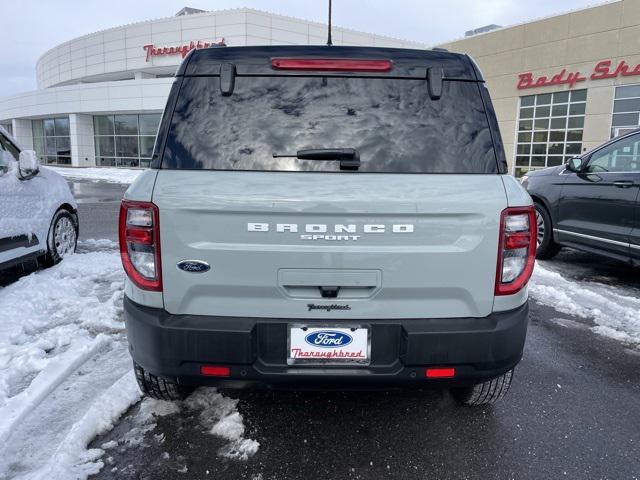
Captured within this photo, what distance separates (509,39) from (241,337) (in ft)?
83.8

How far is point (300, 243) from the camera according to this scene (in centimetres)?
215

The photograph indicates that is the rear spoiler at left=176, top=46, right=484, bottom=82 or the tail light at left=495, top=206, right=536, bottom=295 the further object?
the rear spoiler at left=176, top=46, right=484, bottom=82

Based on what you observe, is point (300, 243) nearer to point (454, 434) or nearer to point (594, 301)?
point (454, 434)

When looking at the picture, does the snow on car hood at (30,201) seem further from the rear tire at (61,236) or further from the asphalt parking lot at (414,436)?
the asphalt parking lot at (414,436)

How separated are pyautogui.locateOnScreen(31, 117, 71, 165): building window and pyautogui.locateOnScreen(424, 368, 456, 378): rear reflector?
4048cm

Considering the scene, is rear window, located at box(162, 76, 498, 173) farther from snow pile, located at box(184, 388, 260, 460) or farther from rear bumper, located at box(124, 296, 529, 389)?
snow pile, located at box(184, 388, 260, 460)

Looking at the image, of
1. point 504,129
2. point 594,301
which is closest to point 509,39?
point 504,129

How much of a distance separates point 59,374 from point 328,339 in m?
2.05

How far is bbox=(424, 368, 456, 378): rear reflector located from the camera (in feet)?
7.28

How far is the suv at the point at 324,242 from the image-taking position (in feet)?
7.05

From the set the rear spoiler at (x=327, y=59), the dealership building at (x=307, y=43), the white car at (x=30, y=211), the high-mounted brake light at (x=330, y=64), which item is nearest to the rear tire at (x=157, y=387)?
the rear spoiler at (x=327, y=59)

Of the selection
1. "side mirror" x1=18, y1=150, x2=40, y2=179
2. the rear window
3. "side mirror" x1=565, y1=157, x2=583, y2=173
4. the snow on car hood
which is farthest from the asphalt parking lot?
"side mirror" x1=18, y1=150, x2=40, y2=179

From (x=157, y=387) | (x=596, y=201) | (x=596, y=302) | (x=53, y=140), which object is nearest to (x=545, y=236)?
(x=596, y=201)

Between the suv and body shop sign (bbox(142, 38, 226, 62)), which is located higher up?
body shop sign (bbox(142, 38, 226, 62))
